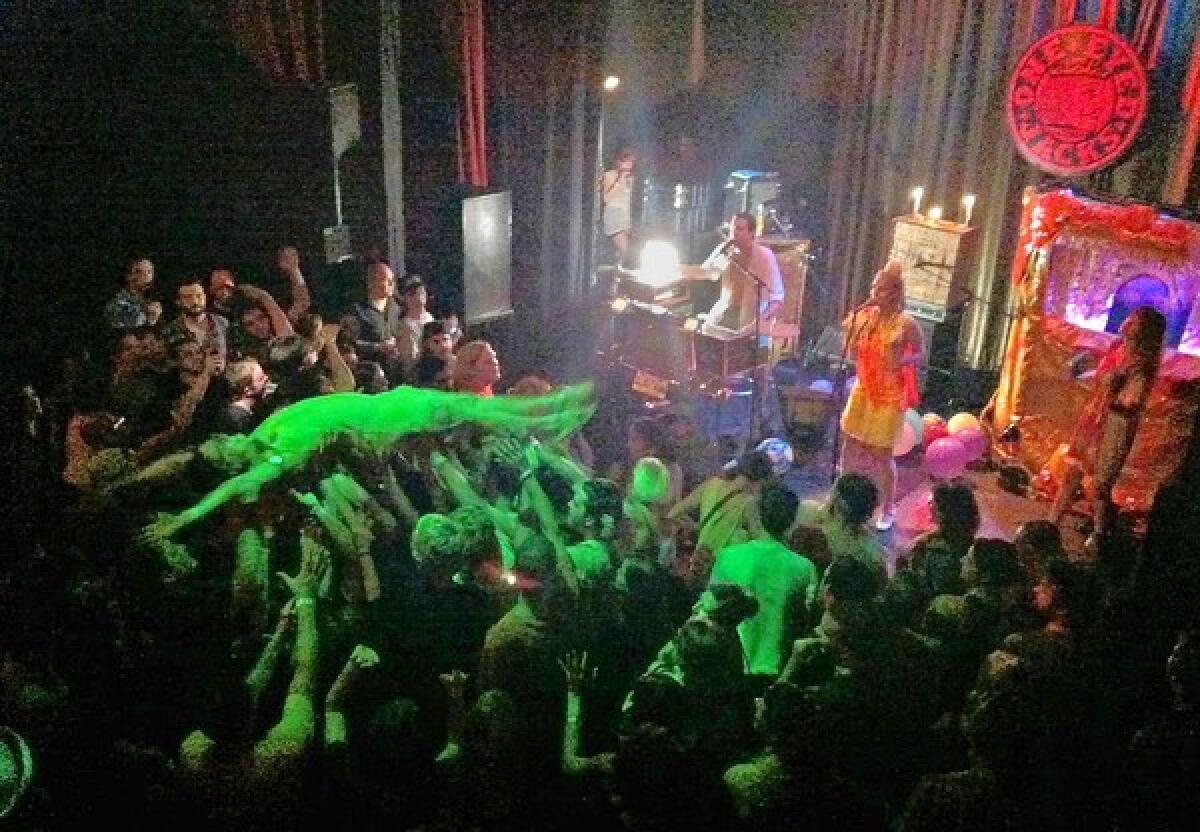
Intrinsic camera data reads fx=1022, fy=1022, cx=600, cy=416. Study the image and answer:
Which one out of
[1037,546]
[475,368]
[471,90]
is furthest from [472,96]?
[1037,546]

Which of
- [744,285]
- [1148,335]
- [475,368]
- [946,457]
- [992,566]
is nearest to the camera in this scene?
[992,566]

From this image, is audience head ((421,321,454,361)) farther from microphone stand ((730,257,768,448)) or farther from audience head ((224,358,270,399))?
microphone stand ((730,257,768,448))

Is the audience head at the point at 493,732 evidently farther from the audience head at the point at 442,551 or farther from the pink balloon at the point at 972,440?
the pink balloon at the point at 972,440

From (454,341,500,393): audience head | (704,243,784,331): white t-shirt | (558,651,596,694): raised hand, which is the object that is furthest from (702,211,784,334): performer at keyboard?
(558,651,596,694): raised hand

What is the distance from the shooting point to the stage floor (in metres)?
6.08

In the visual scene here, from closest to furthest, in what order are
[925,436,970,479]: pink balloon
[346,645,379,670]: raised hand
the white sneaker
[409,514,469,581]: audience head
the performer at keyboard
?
1. [346,645,379,670]: raised hand
2. [409,514,469,581]: audience head
3. the white sneaker
4. [925,436,970,479]: pink balloon
5. the performer at keyboard

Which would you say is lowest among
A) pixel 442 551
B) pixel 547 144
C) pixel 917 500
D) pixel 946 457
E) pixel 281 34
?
pixel 917 500

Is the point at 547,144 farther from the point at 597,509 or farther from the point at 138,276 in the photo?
the point at 597,509

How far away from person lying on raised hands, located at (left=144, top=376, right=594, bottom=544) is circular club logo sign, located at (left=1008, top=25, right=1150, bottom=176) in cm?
409

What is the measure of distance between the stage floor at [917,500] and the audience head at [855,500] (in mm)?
2156

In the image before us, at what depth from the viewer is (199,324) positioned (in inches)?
225

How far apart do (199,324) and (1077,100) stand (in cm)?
588

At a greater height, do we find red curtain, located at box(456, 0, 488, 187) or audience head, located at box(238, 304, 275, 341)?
red curtain, located at box(456, 0, 488, 187)

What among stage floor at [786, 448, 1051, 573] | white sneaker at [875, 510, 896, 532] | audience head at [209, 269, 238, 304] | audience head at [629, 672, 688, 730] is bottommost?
stage floor at [786, 448, 1051, 573]
